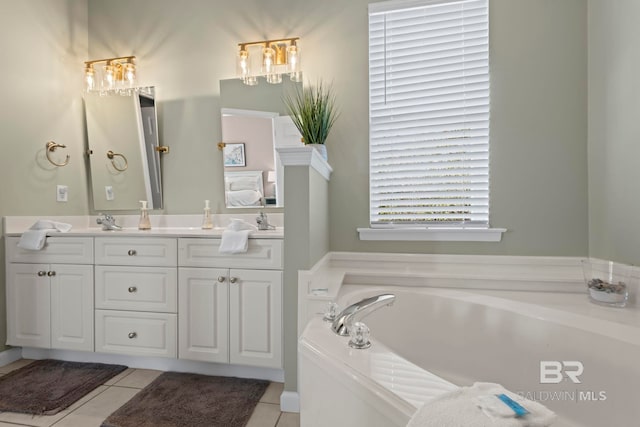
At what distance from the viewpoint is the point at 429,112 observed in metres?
2.21

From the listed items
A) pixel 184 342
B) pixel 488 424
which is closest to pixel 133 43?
pixel 184 342

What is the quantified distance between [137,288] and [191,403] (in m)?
0.78

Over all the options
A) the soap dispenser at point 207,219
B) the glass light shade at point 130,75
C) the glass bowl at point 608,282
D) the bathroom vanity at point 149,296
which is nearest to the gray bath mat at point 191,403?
the bathroom vanity at point 149,296

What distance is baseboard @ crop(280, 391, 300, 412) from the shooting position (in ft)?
5.53

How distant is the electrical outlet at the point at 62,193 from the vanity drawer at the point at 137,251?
77 centimetres

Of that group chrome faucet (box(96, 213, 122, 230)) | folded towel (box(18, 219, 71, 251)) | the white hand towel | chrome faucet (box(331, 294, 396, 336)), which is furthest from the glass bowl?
folded towel (box(18, 219, 71, 251))

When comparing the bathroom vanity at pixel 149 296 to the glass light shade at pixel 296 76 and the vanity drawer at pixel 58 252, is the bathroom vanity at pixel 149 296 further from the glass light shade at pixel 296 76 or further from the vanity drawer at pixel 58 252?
the glass light shade at pixel 296 76

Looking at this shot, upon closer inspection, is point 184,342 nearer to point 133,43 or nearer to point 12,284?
point 12,284

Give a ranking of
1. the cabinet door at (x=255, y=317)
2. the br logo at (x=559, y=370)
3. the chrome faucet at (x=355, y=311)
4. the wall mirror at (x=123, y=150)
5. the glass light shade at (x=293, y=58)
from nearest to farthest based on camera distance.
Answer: the chrome faucet at (x=355, y=311) → the br logo at (x=559, y=370) → the cabinet door at (x=255, y=317) → the glass light shade at (x=293, y=58) → the wall mirror at (x=123, y=150)

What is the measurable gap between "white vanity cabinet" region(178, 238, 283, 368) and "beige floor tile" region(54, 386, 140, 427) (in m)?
0.33

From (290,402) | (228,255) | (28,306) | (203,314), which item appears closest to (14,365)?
(28,306)

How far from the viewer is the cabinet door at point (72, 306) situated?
212cm

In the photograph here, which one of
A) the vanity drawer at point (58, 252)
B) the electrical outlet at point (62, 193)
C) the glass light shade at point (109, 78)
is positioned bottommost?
the vanity drawer at point (58, 252)

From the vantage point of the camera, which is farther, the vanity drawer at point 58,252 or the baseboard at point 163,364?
the vanity drawer at point 58,252
